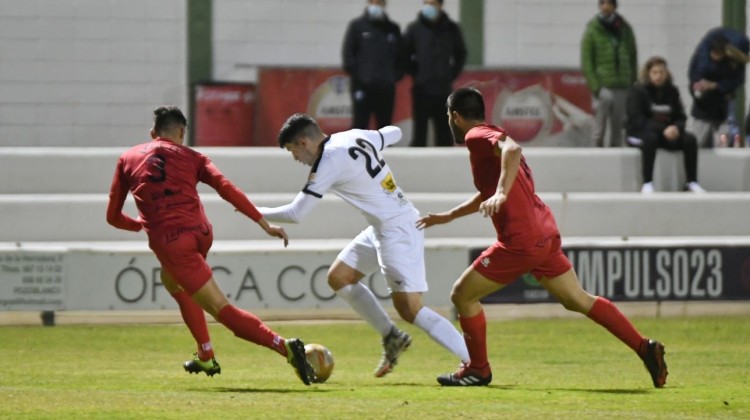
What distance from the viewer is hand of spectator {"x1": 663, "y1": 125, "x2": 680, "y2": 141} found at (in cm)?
1683

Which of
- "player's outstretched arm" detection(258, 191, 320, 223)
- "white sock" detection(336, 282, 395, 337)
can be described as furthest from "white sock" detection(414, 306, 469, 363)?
"player's outstretched arm" detection(258, 191, 320, 223)

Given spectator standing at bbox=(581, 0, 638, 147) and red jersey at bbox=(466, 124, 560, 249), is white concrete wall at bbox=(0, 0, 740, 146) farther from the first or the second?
red jersey at bbox=(466, 124, 560, 249)

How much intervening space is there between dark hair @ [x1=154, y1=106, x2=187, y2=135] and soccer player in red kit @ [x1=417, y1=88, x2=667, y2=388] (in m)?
1.60

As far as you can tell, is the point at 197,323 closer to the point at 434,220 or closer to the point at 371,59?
the point at 434,220

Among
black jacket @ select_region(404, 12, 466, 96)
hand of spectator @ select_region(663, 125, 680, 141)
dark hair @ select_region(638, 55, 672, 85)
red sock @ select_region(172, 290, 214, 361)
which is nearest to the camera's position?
red sock @ select_region(172, 290, 214, 361)

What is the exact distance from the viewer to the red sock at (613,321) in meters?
9.08

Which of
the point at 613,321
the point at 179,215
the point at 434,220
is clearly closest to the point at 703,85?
Answer: the point at 434,220

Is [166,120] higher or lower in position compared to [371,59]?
lower

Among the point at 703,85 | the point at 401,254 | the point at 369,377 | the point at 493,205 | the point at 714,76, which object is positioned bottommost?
the point at 369,377

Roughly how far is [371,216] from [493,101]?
34.4 ft

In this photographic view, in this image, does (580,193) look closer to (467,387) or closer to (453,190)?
(453,190)

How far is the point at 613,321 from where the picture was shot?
29.8ft

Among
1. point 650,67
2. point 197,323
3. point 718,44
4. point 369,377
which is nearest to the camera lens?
point 197,323

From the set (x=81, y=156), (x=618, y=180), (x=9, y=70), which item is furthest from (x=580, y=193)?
(x=9, y=70)
